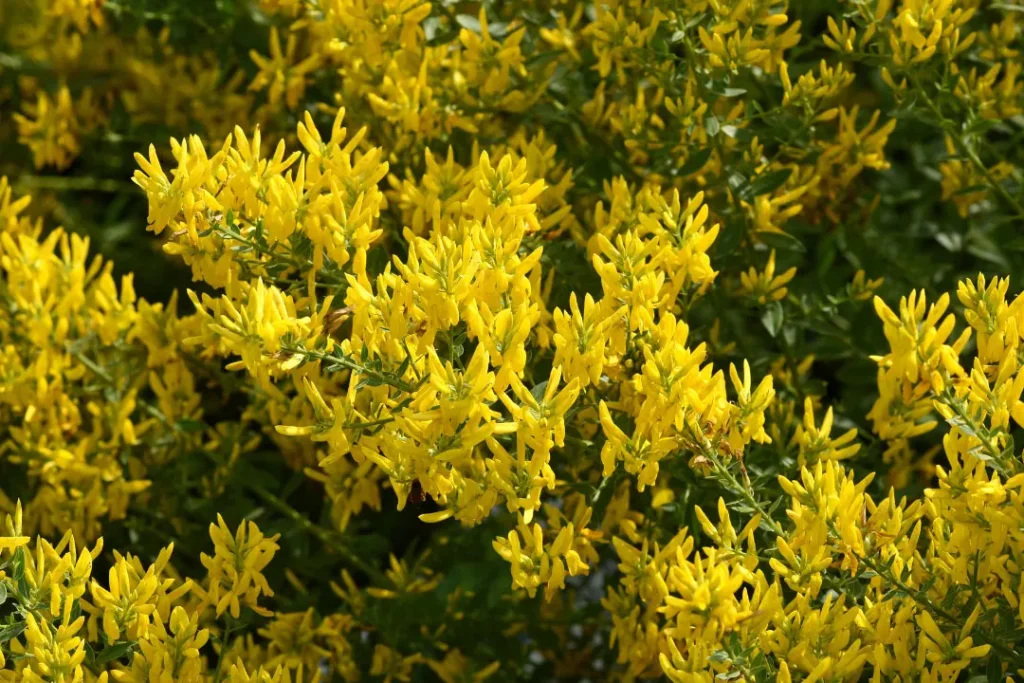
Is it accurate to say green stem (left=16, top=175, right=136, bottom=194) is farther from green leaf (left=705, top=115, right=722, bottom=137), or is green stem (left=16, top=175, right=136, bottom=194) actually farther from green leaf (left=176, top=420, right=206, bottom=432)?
green leaf (left=705, top=115, right=722, bottom=137)

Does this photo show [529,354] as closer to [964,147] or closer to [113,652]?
[113,652]

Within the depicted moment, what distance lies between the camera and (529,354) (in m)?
2.19

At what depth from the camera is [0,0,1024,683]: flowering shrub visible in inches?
74.3

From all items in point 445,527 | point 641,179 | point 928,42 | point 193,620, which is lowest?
point 445,527

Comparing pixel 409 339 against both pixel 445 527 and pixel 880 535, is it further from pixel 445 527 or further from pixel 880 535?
pixel 445 527

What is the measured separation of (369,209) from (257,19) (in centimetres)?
145

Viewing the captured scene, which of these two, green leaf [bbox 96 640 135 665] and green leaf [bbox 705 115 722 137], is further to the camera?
green leaf [bbox 705 115 722 137]

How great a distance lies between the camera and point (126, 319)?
2729mm

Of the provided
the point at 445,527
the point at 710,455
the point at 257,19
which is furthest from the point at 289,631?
the point at 257,19

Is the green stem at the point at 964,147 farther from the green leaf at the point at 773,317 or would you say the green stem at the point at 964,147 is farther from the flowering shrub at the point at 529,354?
the green leaf at the point at 773,317

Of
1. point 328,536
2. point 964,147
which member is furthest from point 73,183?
point 964,147

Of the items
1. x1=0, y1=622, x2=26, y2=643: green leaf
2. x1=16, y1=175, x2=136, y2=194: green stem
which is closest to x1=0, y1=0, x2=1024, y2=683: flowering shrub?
x1=0, y1=622, x2=26, y2=643: green leaf

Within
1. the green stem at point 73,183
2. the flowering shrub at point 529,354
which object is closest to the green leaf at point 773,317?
the flowering shrub at point 529,354

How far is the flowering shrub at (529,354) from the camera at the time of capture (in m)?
1.89
